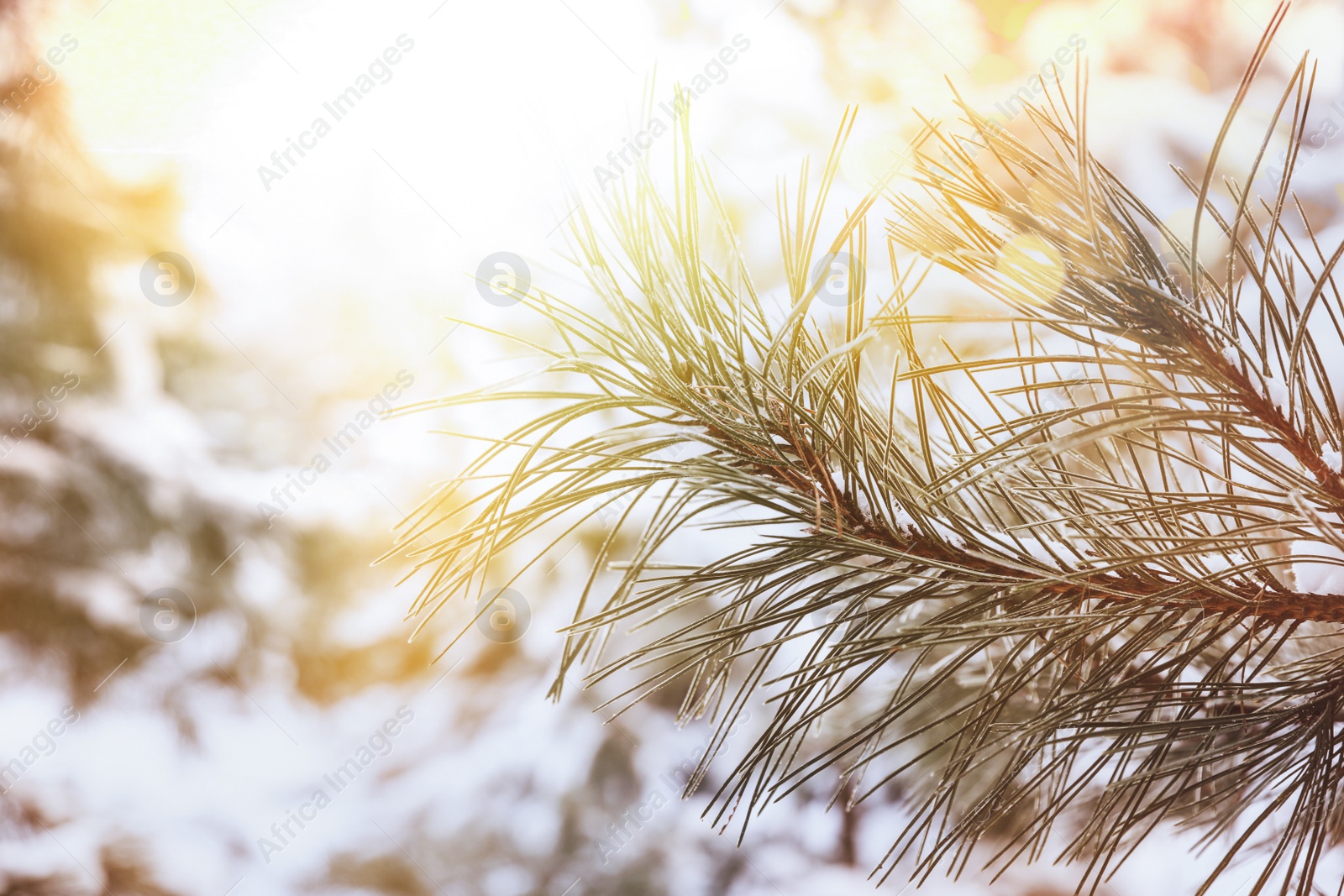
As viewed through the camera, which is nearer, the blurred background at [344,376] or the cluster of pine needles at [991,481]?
the cluster of pine needles at [991,481]

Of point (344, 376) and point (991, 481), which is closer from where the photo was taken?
point (991, 481)

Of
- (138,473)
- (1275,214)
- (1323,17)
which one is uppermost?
(1323,17)

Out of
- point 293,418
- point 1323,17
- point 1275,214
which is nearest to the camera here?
point 1275,214

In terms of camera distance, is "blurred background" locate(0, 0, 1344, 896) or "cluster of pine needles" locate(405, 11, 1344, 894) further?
"blurred background" locate(0, 0, 1344, 896)

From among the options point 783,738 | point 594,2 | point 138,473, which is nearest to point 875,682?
point 783,738

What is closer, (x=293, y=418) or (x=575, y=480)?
(x=575, y=480)

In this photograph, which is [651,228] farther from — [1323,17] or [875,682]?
[1323,17]

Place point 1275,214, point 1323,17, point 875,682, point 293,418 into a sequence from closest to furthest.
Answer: point 1275,214, point 875,682, point 1323,17, point 293,418

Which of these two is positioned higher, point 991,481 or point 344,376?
point 991,481
